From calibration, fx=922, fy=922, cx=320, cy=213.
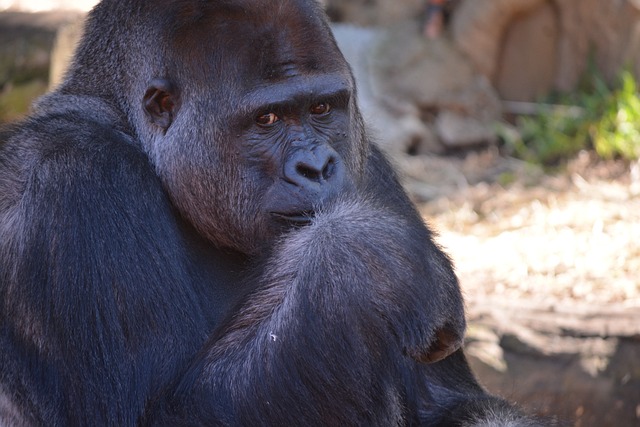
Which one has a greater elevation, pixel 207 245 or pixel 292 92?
pixel 292 92

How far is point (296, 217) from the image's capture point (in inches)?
137

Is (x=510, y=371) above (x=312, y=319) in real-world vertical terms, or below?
below

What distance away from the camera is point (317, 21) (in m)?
3.78

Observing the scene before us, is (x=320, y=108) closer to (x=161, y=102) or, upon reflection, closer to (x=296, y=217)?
(x=296, y=217)

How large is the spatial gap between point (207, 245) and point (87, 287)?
0.65 metres

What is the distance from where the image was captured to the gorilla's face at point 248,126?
355 centimetres

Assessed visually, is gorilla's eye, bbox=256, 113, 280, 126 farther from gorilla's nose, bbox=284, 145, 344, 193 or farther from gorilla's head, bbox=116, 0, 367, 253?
gorilla's nose, bbox=284, 145, 344, 193

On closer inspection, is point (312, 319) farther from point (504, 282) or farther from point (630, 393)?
point (504, 282)

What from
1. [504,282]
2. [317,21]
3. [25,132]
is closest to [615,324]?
[504,282]

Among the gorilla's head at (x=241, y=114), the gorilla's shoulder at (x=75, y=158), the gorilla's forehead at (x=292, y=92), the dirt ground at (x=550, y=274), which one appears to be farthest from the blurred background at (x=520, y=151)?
the gorilla's forehead at (x=292, y=92)

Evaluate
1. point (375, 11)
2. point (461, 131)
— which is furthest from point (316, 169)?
point (375, 11)

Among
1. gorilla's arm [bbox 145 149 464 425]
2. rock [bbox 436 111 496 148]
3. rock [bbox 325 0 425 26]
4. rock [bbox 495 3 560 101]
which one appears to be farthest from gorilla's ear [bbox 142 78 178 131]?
rock [bbox 325 0 425 26]

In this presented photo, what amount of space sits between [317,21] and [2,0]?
992 cm

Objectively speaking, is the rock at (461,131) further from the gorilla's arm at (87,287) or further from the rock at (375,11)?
the gorilla's arm at (87,287)
